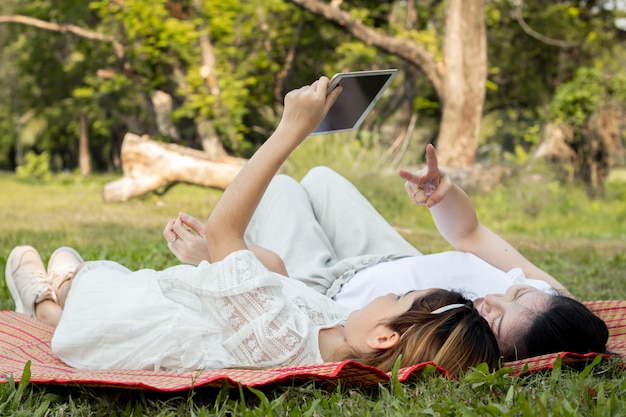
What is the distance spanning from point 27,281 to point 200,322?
1.36 meters

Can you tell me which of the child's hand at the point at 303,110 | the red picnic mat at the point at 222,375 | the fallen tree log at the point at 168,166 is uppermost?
the child's hand at the point at 303,110

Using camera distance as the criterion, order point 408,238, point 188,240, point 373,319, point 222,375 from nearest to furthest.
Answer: point 222,375
point 373,319
point 188,240
point 408,238

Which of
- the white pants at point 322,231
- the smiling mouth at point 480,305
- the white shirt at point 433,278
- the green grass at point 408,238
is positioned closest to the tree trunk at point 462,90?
the green grass at point 408,238

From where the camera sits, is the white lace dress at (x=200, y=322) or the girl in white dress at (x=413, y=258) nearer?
the white lace dress at (x=200, y=322)

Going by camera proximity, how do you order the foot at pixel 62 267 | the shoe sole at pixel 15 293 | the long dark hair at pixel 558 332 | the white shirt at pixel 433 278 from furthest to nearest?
the shoe sole at pixel 15 293, the foot at pixel 62 267, the white shirt at pixel 433 278, the long dark hair at pixel 558 332

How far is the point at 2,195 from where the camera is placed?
12883 millimetres

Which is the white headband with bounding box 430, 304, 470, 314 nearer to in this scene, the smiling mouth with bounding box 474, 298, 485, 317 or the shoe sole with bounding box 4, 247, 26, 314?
the smiling mouth with bounding box 474, 298, 485, 317

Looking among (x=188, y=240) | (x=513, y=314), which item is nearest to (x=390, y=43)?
(x=188, y=240)

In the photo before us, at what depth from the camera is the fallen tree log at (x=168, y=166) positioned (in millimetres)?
9586

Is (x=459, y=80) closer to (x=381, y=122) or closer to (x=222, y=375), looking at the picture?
(x=381, y=122)

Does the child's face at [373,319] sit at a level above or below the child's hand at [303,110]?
below

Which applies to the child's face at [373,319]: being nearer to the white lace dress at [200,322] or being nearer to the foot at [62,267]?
the white lace dress at [200,322]

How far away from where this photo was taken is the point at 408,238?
7.14 m

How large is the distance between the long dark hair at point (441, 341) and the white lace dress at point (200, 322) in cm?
23
